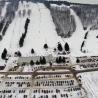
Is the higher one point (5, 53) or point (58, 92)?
point (5, 53)

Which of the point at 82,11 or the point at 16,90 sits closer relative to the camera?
the point at 16,90

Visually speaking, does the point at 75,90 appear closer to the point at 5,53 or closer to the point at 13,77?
the point at 13,77

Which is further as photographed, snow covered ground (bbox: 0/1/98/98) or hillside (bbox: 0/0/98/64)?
hillside (bbox: 0/0/98/64)

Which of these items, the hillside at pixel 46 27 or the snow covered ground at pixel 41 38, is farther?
the hillside at pixel 46 27

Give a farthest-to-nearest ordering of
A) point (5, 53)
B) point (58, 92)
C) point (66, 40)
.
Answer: point (66, 40), point (5, 53), point (58, 92)

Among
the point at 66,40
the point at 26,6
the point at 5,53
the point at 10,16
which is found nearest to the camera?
the point at 5,53

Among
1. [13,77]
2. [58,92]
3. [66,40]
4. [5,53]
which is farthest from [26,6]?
[58,92]

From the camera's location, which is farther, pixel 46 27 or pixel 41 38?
pixel 46 27

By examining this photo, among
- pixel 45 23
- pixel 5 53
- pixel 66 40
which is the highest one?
pixel 45 23

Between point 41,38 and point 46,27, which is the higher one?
point 46,27
